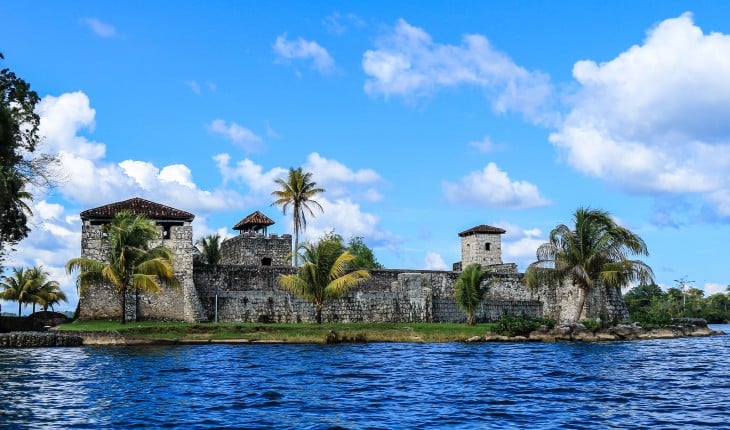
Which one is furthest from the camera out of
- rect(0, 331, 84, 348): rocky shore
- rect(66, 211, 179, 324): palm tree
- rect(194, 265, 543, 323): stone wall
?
rect(194, 265, 543, 323): stone wall

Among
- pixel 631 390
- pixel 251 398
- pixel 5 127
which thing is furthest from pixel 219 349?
pixel 631 390

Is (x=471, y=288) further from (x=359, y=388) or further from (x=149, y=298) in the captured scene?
(x=359, y=388)

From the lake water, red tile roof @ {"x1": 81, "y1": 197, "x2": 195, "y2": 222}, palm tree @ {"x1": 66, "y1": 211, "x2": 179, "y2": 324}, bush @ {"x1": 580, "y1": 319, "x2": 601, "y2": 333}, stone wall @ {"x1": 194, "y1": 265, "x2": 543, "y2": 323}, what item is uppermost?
red tile roof @ {"x1": 81, "y1": 197, "x2": 195, "y2": 222}

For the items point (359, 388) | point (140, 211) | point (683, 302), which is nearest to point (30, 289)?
point (140, 211)

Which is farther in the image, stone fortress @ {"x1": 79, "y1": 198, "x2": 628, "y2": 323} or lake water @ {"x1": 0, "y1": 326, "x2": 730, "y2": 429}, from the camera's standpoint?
stone fortress @ {"x1": 79, "y1": 198, "x2": 628, "y2": 323}

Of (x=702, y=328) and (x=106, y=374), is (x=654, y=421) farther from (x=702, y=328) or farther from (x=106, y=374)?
(x=702, y=328)

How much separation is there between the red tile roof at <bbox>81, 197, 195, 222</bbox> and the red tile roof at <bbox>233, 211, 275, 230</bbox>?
1230 centimetres

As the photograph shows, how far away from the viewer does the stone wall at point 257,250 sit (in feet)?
157

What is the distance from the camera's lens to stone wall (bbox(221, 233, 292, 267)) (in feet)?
157

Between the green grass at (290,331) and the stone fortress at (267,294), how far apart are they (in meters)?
3.08

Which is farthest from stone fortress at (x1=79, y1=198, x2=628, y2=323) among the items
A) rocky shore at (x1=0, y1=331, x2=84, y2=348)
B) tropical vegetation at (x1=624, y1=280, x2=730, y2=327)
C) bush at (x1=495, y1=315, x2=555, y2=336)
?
tropical vegetation at (x1=624, y1=280, x2=730, y2=327)

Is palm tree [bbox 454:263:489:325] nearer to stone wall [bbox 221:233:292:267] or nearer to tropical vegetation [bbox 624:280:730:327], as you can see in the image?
stone wall [bbox 221:233:292:267]

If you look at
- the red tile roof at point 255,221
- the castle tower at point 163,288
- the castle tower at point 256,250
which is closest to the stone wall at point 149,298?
the castle tower at point 163,288

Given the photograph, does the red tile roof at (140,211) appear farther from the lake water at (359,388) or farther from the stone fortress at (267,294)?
the lake water at (359,388)
